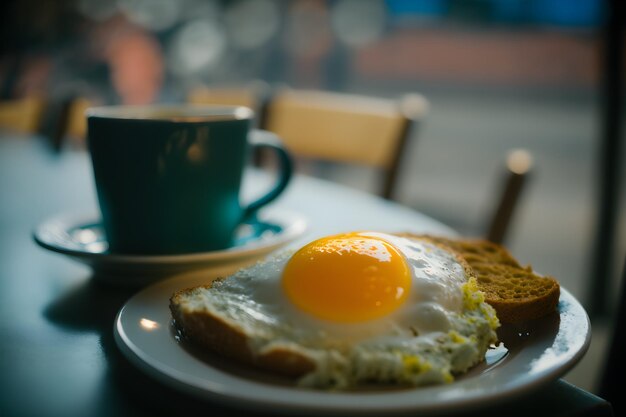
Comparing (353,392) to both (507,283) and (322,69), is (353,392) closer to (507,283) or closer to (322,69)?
(507,283)

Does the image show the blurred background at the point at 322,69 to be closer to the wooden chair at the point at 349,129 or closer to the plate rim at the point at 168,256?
the wooden chair at the point at 349,129

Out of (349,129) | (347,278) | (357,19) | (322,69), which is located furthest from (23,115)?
(357,19)

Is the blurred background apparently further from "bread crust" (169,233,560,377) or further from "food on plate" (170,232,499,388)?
"food on plate" (170,232,499,388)

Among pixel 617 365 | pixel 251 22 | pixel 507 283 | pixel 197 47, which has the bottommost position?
pixel 617 365

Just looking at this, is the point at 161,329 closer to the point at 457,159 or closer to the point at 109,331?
the point at 109,331

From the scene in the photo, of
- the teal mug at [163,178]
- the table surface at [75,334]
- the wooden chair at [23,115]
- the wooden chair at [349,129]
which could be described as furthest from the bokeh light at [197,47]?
the teal mug at [163,178]

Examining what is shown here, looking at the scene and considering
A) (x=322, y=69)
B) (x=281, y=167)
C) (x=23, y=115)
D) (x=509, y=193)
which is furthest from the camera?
(x=322, y=69)

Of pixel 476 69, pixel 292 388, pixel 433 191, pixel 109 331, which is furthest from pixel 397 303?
pixel 476 69

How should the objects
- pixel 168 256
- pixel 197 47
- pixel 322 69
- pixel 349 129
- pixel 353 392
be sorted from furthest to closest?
pixel 197 47 → pixel 322 69 → pixel 349 129 → pixel 168 256 → pixel 353 392
